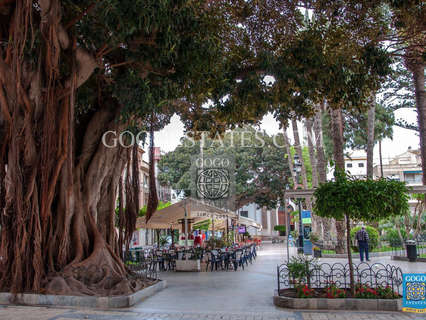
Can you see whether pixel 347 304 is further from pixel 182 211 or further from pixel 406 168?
pixel 406 168

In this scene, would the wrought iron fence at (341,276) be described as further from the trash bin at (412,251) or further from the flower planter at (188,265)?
the trash bin at (412,251)

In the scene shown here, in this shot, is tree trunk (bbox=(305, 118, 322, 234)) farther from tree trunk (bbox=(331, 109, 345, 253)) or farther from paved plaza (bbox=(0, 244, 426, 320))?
paved plaza (bbox=(0, 244, 426, 320))

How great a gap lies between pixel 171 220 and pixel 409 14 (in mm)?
10932

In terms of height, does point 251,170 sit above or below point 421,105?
above

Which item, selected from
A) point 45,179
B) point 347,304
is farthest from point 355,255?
point 45,179

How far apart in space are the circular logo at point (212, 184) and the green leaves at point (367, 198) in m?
24.0

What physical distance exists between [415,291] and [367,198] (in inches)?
71.7

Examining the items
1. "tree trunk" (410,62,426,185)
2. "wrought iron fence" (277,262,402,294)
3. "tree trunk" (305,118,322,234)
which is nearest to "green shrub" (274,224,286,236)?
"tree trunk" (305,118,322,234)

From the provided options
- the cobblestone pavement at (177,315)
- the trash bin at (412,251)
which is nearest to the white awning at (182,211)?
the trash bin at (412,251)

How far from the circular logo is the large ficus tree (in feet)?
74.0

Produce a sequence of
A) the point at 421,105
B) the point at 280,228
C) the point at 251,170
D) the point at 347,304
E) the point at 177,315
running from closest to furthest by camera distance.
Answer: the point at 177,315, the point at 347,304, the point at 421,105, the point at 251,170, the point at 280,228

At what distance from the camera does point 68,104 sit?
29.3ft

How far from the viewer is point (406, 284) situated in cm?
661

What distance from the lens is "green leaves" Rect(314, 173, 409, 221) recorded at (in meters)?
7.87
